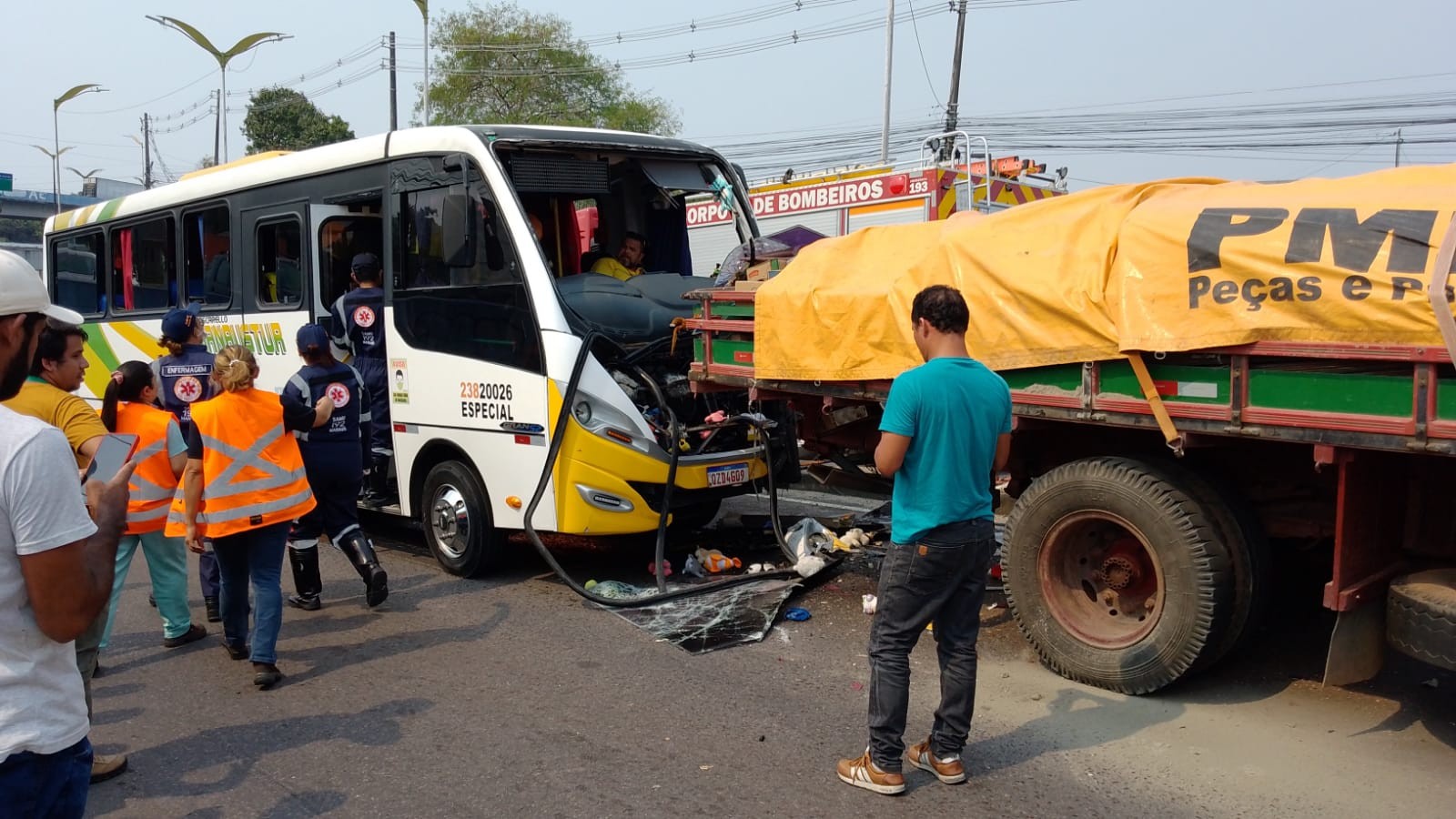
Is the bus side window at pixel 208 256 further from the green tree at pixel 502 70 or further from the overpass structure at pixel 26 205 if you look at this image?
the overpass structure at pixel 26 205

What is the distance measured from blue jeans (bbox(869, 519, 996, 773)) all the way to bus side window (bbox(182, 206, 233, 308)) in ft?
24.0

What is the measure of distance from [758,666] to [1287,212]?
3.00 meters

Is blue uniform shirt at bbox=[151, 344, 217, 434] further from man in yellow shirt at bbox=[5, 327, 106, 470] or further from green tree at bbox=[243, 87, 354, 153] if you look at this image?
green tree at bbox=[243, 87, 354, 153]

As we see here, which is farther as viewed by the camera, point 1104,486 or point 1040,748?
point 1104,486

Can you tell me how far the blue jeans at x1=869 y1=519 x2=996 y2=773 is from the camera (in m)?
3.91

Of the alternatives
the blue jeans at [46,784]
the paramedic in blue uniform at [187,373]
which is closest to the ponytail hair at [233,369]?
the paramedic in blue uniform at [187,373]

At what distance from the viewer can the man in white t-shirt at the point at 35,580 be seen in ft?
6.98

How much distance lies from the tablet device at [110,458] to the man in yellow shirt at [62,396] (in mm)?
1328

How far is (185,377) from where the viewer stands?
6715 mm

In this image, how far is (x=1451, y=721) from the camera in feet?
15.1

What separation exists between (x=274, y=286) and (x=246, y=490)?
404 centimetres

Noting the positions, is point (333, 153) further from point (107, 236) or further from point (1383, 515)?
point (1383, 515)

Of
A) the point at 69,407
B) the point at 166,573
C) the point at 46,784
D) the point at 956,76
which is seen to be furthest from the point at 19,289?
the point at 956,76

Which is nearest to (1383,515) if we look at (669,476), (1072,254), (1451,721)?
(1451,721)
